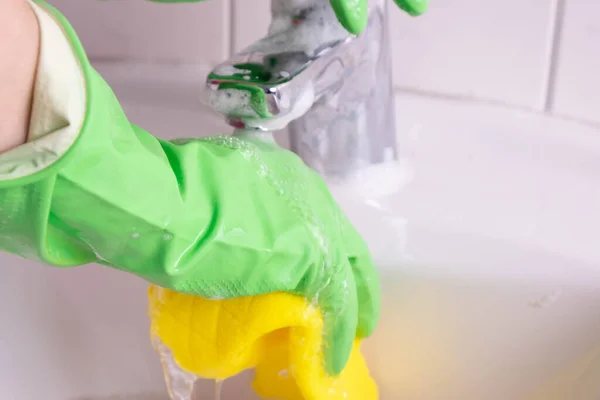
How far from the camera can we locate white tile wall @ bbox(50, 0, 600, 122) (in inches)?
15.6

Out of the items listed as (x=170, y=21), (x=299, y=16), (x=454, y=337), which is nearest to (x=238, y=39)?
(x=170, y=21)

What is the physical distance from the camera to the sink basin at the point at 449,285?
1.11 ft

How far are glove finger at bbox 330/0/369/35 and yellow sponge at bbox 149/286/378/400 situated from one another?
12 cm

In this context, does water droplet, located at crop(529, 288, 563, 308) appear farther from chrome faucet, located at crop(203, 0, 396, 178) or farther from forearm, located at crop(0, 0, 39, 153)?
forearm, located at crop(0, 0, 39, 153)

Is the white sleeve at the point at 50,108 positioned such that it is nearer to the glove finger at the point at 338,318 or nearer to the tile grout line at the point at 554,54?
the glove finger at the point at 338,318

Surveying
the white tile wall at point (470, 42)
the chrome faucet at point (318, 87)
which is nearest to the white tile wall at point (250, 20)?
the white tile wall at point (470, 42)

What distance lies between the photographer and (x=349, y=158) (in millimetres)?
374

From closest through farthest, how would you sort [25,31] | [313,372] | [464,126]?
1. [25,31]
2. [313,372]
3. [464,126]

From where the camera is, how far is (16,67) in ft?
0.55

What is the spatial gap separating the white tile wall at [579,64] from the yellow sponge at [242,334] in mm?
234

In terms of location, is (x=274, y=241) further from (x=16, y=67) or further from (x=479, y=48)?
(x=479, y=48)

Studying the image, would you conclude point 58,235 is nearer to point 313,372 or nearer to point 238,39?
point 313,372

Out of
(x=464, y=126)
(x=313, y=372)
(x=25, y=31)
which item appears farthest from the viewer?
(x=464, y=126)

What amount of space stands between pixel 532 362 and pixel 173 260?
229mm
